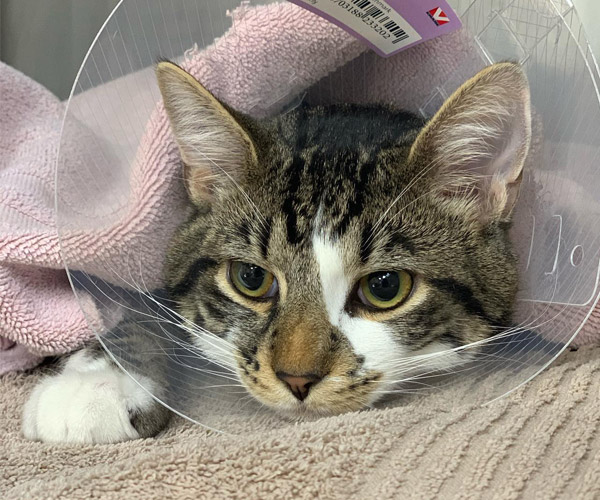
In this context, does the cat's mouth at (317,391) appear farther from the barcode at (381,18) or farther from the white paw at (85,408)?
the barcode at (381,18)

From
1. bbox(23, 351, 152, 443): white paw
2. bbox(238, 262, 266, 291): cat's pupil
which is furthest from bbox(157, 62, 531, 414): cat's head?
bbox(23, 351, 152, 443): white paw

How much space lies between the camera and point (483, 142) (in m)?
0.94

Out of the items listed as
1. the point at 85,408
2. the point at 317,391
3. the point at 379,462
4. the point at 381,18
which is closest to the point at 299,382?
the point at 317,391

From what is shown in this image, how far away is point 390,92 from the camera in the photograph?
1257mm

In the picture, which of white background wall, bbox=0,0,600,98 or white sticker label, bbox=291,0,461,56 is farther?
white background wall, bbox=0,0,600,98

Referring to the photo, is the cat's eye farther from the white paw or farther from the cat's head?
the white paw

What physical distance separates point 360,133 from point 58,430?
0.65 m

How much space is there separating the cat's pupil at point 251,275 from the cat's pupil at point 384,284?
0.51ft

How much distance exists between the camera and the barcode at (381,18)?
97cm

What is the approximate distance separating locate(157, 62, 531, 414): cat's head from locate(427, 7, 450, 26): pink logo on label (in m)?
0.19

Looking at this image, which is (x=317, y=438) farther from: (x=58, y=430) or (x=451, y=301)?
(x=58, y=430)

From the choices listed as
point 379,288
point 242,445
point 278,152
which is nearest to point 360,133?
point 278,152

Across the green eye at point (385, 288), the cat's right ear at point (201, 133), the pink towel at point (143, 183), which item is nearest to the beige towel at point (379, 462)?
the green eye at point (385, 288)

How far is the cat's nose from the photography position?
85 cm
